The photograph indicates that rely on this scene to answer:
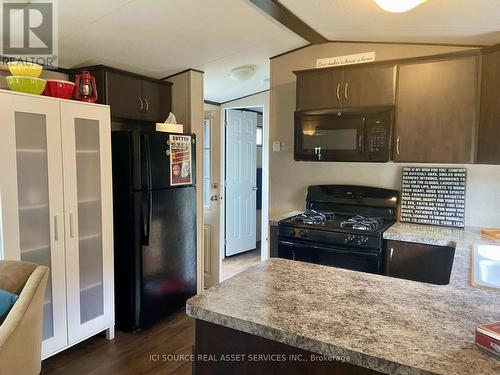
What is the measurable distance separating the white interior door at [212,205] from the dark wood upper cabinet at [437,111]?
1989 mm

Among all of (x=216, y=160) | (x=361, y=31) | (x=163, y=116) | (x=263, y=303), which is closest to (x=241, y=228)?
(x=216, y=160)

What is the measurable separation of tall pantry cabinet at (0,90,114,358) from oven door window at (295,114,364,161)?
1493 millimetres

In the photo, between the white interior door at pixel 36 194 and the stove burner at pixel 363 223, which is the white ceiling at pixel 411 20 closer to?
the stove burner at pixel 363 223

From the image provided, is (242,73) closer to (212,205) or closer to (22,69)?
(212,205)

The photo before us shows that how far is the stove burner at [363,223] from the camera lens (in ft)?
8.28

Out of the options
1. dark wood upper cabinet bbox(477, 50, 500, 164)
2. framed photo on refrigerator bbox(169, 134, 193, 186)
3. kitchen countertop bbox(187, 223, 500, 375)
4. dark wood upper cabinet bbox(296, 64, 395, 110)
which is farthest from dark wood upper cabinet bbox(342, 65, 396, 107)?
kitchen countertop bbox(187, 223, 500, 375)

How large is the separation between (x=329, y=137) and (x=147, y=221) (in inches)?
61.9

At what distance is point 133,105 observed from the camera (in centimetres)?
313

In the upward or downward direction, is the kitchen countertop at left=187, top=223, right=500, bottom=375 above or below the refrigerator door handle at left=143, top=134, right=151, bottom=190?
below

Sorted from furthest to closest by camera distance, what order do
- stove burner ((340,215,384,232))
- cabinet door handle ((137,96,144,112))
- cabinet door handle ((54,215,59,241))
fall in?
cabinet door handle ((137,96,144,112)) → stove burner ((340,215,384,232)) → cabinet door handle ((54,215,59,241))

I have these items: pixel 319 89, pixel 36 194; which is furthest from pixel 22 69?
pixel 319 89

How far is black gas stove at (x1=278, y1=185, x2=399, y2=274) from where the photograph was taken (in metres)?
2.47

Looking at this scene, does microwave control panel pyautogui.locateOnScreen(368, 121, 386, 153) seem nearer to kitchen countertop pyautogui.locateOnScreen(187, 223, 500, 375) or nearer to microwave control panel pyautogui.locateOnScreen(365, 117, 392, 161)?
microwave control panel pyautogui.locateOnScreen(365, 117, 392, 161)

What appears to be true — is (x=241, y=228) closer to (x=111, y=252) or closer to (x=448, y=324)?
(x=111, y=252)
